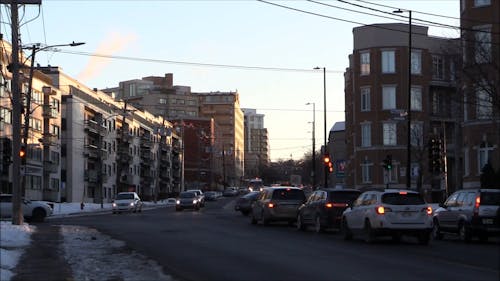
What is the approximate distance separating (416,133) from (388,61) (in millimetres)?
7268

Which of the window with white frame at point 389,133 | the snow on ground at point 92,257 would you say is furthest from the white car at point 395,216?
the window with white frame at point 389,133

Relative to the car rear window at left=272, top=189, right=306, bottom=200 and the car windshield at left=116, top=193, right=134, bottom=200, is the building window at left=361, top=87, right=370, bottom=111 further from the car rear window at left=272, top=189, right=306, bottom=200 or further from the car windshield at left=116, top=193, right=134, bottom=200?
the car rear window at left=272, top=189, right=306, bottom=200

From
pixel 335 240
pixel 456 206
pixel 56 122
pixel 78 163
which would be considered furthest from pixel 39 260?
pixel 78 163

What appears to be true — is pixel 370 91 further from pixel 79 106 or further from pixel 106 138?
pixel 106 138

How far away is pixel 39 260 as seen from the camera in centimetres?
1631

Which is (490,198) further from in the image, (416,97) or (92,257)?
(416,97)

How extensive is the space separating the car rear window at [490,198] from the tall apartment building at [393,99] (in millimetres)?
41066

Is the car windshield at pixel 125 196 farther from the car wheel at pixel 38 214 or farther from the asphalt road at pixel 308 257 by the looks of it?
the asphalt road at pixel 308 257

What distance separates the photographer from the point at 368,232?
2191cm

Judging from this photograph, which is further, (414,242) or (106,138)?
(106,138)

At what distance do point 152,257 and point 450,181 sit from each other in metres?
52.8

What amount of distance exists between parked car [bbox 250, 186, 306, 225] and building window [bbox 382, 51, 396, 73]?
118 ft

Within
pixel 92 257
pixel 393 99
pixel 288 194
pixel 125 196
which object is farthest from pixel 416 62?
pixel 92 257

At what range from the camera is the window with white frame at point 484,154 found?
134 ft
